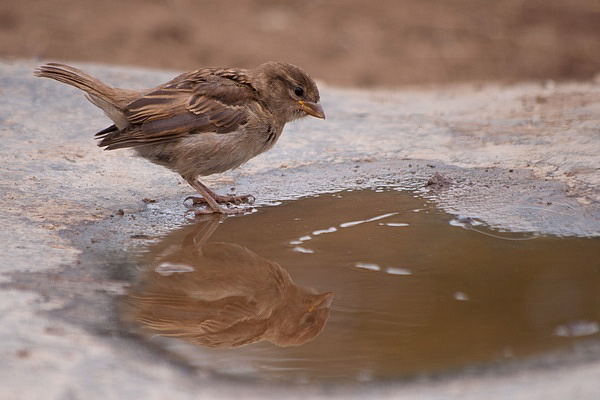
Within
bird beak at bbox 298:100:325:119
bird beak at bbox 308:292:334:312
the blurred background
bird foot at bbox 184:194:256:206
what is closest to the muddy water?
bird beak at bbox 308:292:334:312

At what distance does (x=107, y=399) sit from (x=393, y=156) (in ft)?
12.4

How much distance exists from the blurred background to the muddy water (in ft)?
24.1

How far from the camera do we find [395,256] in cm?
465

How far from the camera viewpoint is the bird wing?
221 inches

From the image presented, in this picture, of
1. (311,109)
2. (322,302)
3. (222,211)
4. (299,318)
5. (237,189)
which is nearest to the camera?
(299,318)

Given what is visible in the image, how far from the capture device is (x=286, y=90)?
616cm

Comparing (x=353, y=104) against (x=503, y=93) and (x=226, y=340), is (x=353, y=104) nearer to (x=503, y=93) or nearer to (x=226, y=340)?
(x=503, y=93)

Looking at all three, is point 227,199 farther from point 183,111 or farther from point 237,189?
point 183,111

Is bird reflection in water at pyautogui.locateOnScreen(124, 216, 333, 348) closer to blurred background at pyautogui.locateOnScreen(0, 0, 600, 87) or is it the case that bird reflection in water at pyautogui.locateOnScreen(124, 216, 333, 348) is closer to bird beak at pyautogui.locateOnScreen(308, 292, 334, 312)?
bird beak at pyautogui.locateOnScreen(308, 292, 334, 312)

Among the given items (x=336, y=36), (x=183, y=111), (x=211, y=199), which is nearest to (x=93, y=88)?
(x=183, y=111)

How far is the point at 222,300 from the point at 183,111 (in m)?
1.93

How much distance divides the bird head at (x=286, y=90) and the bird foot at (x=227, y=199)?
702 mm

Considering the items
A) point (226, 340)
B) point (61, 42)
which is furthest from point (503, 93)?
point (61, 42)

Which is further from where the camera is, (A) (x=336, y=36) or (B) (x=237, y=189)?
(A) (x=336, y=36)
